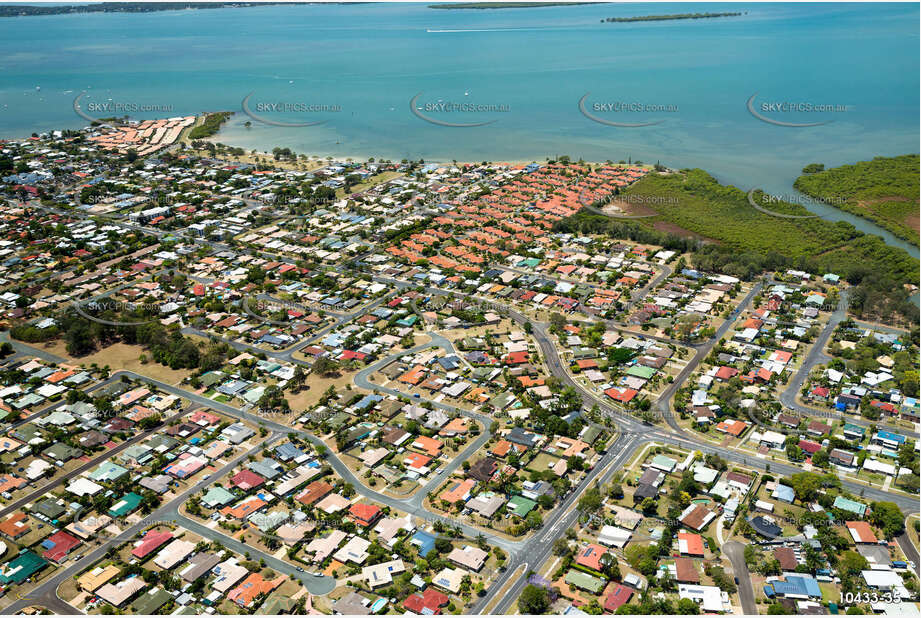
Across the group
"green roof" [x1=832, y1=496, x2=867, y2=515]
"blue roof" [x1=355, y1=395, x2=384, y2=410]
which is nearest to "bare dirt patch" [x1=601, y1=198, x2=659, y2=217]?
"blue roof" [x1=355, y1=395, x2=384, y2=410]

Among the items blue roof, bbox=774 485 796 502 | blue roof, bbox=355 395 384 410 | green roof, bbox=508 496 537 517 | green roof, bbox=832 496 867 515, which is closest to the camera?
green roof, bbox=832 496 867 515

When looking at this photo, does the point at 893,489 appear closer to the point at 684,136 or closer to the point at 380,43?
the point at 684,136

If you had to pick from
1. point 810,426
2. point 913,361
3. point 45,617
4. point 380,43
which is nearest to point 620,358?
point 810,426

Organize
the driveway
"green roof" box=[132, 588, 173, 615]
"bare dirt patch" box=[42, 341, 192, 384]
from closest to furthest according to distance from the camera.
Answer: the driveway → "green roof" box=[132, 588, 173, 615] → "bare dirt patch" box=[42, 341, 192, 384]

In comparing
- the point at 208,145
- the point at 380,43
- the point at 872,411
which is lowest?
the point at 872,411

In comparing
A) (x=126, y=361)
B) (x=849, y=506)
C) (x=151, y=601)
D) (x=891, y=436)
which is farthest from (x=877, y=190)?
(x=151, y=601)

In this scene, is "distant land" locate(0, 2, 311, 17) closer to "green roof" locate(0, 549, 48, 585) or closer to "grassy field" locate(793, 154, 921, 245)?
"grassy field" locate(793, 154, 921, 245)

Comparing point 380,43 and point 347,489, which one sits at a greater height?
point 380,43
